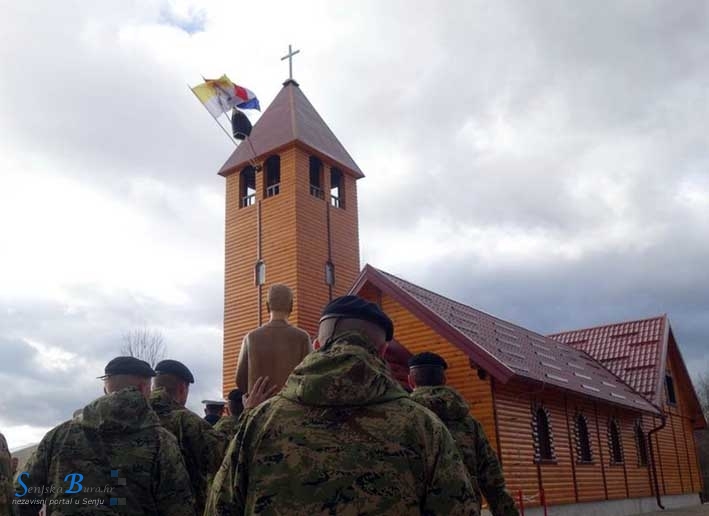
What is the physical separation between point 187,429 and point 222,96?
19712mm

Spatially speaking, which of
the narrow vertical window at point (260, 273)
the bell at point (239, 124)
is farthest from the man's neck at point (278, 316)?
the bell at point (239, 124)

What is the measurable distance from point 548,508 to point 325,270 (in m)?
11.9

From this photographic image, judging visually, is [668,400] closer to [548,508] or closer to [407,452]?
[548,508]

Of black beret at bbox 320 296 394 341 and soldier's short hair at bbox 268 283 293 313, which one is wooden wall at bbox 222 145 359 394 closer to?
soldier's short hair at bbox 268 283 293 313

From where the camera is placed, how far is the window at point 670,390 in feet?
80.3

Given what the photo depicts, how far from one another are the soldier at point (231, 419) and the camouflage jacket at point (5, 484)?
1461 millimetres

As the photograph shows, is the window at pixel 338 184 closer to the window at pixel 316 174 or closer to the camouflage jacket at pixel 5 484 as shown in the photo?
the window at pixel 316 174

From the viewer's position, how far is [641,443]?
20.9 m

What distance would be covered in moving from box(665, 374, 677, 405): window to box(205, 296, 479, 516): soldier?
81.9 ft

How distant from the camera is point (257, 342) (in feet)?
14.2

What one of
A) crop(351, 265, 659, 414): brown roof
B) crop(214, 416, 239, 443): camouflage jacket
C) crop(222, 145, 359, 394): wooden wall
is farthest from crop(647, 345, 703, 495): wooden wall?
crop(214, 416, 239, 443): camouflage jacket

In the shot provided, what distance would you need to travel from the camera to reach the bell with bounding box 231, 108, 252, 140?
2358 centimetres

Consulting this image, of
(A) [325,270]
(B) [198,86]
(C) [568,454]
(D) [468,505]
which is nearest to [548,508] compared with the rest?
(C) [568,454]

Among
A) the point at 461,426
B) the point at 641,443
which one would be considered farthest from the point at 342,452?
the point at 641,443
